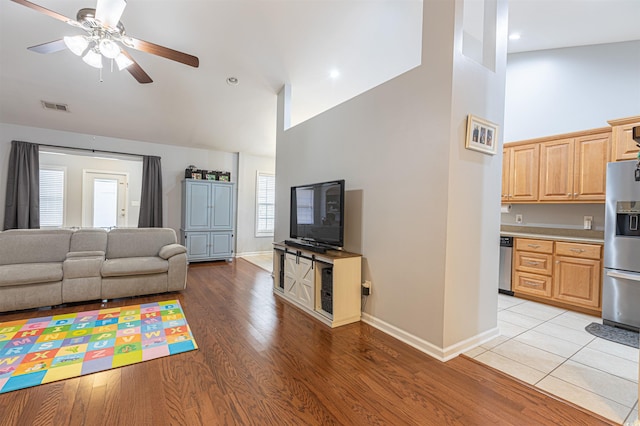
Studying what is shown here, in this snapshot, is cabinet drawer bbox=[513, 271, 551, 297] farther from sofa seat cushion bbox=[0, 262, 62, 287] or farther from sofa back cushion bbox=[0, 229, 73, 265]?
sofa back cushion bbox=[0, 229, 73, 265]

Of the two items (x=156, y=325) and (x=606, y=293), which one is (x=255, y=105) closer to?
(x=156, y=325)

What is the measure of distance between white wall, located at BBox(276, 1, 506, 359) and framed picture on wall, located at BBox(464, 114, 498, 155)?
58 mm

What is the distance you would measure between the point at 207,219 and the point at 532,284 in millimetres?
5851

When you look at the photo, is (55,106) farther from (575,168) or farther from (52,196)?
(575,168)

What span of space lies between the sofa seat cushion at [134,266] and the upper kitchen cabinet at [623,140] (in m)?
5.60

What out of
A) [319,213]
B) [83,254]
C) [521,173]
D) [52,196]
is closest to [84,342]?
[83,254]

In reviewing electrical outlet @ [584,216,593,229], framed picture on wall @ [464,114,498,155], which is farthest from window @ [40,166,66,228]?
electrical outlet @ [584,216,593,229]

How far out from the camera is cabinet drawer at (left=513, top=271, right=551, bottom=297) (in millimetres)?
3553

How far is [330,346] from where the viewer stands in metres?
2.42

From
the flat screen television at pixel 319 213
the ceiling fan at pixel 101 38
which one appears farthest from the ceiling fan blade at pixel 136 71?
the flat screen television at pixel 319 213

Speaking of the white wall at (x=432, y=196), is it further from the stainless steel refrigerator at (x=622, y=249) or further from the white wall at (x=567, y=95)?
the white wall at (x=567, y=95)

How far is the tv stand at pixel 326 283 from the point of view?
2.83 metres

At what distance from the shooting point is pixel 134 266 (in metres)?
3.60

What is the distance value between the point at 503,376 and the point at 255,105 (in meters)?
4.92
